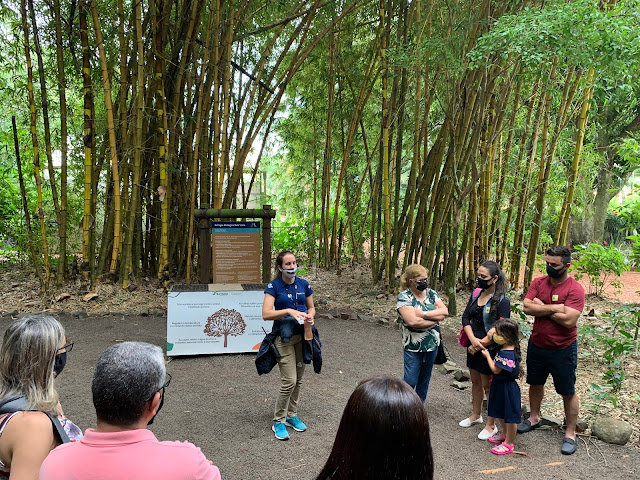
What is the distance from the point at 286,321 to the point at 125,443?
1.75 m

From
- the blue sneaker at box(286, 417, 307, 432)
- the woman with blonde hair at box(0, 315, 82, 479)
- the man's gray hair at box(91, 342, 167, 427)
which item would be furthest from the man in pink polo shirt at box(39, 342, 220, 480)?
the blue sneaker at box(286, 417, 307, 432)

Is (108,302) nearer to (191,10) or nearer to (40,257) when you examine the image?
(40,257)

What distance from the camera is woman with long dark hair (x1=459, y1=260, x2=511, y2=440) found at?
9.45ft

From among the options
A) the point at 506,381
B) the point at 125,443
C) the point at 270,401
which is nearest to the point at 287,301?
the point at 270,401

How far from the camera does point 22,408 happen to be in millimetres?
1339

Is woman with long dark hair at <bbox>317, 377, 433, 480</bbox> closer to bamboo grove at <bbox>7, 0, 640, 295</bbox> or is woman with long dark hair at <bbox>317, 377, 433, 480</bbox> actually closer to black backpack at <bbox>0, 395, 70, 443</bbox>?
black backpack at <bbox>0, 395, 70, 443</bbox>

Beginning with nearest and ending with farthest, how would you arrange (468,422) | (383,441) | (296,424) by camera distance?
(383,441) < (296,424) < (468,422)

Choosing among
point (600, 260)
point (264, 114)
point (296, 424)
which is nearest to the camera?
point (296, 424)

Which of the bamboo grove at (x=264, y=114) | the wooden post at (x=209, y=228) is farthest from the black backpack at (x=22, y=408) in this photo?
the bamboo grove at (x=264, y=114)

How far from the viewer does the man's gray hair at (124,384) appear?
1127 millimetres

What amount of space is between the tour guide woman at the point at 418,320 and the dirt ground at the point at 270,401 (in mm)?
500

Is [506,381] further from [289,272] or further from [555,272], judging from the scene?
[289,272]

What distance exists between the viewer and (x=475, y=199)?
611 cm

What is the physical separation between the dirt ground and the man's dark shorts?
38 cm
